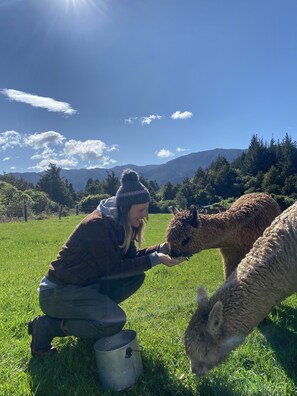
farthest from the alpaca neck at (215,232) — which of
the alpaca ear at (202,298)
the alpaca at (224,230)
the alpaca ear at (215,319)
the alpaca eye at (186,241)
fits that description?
the alpaca ear at (215,319)

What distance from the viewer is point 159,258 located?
4383 mm

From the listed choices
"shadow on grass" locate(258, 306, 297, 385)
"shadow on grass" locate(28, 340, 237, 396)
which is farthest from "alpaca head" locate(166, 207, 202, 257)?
"shadow on grass" locate(28, 340, 237, 396)

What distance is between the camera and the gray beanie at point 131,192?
13.5 feet

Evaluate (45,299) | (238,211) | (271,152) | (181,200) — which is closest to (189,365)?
(45,299)

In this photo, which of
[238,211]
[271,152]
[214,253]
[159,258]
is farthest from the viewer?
[271,152]

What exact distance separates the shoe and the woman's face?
→ 148 cm

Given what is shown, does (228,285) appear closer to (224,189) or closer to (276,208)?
(276,208)

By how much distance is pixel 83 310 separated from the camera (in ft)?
12.7

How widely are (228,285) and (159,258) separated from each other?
104cm

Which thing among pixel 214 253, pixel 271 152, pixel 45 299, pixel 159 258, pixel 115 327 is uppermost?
pixel 271 152

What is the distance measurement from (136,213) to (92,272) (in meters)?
0.86

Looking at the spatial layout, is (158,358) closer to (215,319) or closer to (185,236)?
(215,319)

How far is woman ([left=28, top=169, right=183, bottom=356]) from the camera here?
3861 millimetres

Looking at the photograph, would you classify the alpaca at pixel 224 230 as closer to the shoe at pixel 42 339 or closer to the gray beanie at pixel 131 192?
the gray beanie at pixel 131 192
